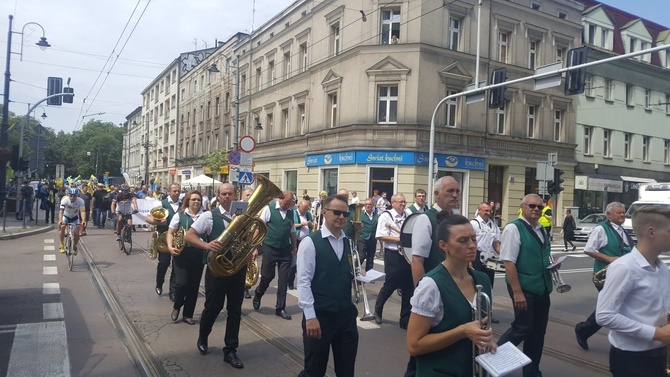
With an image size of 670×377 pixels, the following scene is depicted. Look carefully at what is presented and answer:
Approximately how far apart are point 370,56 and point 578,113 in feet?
46.5

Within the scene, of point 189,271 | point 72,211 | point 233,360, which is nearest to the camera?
point 233,360

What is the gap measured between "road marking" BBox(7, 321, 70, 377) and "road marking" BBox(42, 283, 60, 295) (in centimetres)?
219

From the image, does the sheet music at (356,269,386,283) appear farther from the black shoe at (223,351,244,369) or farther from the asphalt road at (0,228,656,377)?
the black shoe at (223,351,244,369)

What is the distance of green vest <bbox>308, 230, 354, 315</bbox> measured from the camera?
3951 mm

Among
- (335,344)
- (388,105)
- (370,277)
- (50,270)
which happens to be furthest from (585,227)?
(335,344)

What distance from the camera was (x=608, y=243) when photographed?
6.21m

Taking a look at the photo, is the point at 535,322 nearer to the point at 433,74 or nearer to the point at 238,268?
the point at 238,268

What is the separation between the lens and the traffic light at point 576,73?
13.1 meters

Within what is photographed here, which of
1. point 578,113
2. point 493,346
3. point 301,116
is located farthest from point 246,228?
point 578,113

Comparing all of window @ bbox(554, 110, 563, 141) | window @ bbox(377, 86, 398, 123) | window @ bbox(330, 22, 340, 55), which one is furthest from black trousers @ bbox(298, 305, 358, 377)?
window @ bbox(554, 110, 563, 141)

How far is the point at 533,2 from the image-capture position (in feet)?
91.6

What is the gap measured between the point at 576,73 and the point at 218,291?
11.6 meters

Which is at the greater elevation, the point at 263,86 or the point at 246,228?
the point at 263,86

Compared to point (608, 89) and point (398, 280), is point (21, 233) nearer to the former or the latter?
point (398, 280)
